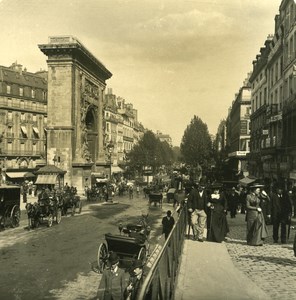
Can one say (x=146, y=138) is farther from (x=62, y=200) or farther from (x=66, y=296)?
(x=66, y=296)

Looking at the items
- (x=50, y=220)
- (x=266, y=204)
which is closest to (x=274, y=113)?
(x=50, y=220)

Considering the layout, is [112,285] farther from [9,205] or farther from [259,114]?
[259,114]

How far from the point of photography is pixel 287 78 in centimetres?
3331

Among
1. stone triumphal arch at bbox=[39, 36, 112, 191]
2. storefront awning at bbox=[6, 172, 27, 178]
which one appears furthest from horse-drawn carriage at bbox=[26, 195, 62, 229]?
storefront awning at bbox=[6, 172, 27, 178]

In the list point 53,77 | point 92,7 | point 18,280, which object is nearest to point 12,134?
point 53,77

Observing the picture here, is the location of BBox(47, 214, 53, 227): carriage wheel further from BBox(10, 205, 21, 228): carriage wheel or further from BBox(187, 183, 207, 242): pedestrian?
BBox(187, 183, 207, 242): pedestrian

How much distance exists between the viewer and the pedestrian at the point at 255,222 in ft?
40.3

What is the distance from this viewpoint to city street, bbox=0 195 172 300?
348 inches

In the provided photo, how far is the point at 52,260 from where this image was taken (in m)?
11.7

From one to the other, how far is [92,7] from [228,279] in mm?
9262

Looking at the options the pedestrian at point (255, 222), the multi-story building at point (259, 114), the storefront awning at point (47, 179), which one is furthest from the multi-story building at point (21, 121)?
the pedestrian at point (255, 222)

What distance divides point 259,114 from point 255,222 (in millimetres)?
35871

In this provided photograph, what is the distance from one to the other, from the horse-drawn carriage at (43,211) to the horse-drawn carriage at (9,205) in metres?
0.60

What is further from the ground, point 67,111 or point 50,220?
point 67,111
